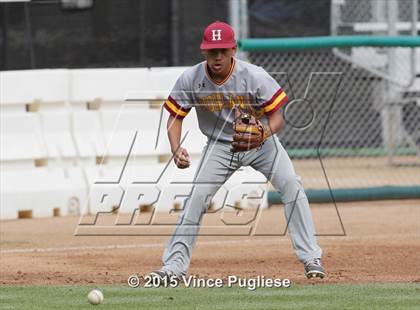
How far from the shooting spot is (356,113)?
17875 millimetres

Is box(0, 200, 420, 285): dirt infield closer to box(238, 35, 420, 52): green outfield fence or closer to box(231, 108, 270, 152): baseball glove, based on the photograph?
box(231, 108, 270, 152): baseball glove

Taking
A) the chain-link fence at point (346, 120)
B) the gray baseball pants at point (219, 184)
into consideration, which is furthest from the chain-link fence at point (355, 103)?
the gray baseball pants at point (219, 184)

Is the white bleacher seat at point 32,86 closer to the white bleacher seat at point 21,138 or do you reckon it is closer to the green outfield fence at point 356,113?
the white bleacher seat at point 21,138

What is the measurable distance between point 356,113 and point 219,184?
30.6ft

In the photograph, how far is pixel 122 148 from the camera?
13.9 meters

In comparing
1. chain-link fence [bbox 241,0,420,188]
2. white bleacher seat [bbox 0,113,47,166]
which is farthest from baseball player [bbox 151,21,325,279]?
chain-link fence [bbox 241,0,420,188]

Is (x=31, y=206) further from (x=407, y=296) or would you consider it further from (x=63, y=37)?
(x=407, y=296)

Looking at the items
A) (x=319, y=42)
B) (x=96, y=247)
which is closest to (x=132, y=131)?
(x=319, y=42)

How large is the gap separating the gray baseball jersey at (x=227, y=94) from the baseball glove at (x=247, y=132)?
10 cm

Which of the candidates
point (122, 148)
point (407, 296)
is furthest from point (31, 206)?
point (407, 296)

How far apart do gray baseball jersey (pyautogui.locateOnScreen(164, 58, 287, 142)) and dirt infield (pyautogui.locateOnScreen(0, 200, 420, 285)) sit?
129 centimetres

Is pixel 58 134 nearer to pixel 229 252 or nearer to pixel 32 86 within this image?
pixel 32 86

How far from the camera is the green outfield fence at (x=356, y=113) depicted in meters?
16.7

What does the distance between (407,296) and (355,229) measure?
15.6 ft
